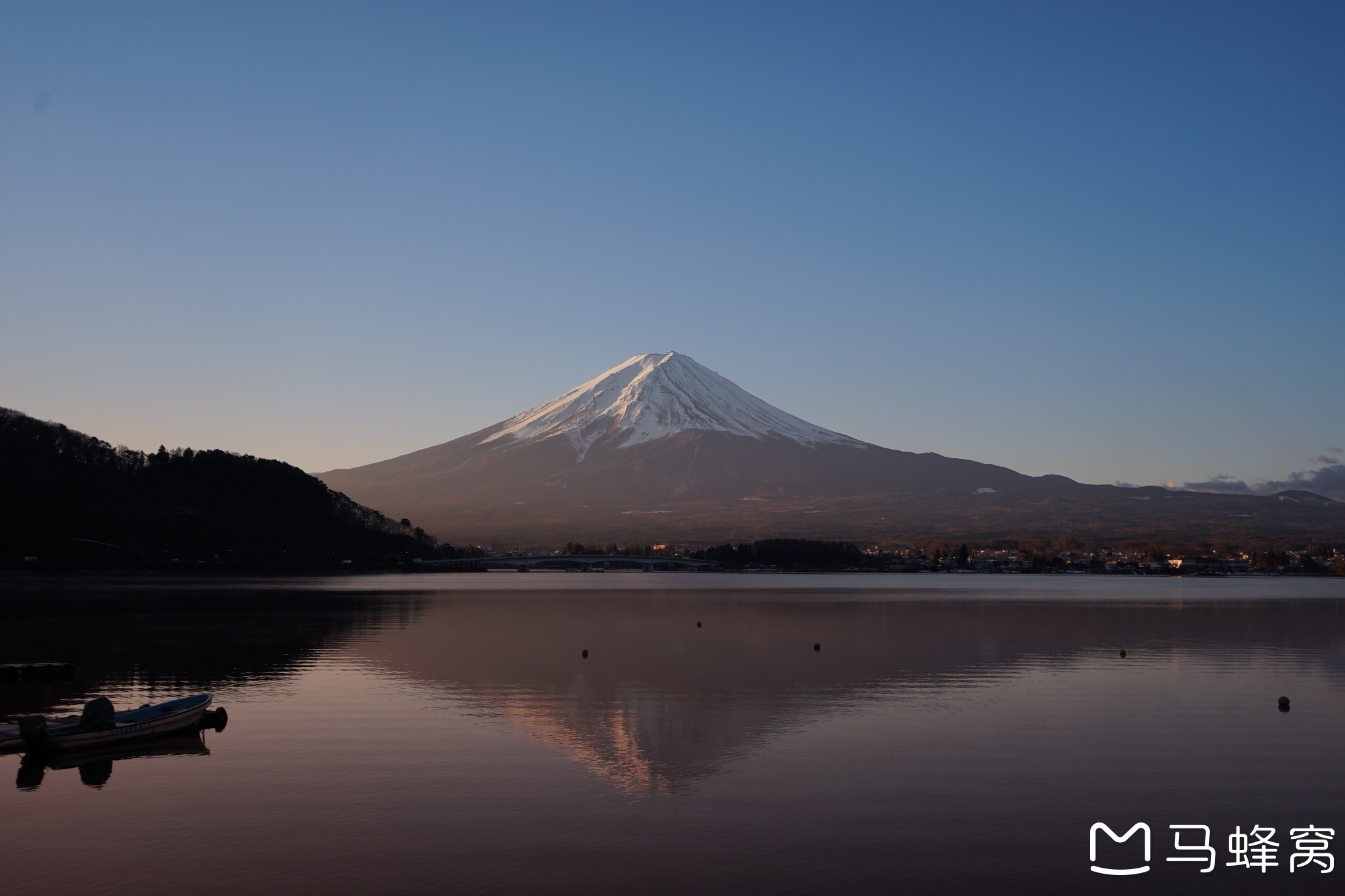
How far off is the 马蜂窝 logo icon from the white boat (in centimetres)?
1927

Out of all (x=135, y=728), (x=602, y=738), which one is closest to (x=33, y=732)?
(x=135, y=728)

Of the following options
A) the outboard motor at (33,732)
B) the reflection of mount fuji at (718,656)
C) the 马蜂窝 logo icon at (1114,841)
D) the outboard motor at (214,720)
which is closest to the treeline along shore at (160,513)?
the reflection of mount fuji at (718,656)

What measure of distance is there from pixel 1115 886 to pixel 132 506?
166m

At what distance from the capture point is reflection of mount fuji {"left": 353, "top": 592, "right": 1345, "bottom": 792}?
26.7 meters

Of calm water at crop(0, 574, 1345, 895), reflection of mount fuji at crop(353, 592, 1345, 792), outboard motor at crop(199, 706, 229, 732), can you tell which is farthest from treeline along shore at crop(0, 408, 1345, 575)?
outboard motor at crop(199, 706, 229, 732)

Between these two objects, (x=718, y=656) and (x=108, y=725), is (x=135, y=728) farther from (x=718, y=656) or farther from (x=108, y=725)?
(x=718, y=656)

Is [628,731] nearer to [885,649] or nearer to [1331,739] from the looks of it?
[1331,739]

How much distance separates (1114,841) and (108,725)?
2007cm

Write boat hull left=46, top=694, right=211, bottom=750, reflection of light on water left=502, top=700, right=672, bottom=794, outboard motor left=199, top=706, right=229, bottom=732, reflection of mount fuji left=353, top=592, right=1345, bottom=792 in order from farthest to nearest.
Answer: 1. reflection of mount fuji left=353, top=592, right=1345, bottom=792
2. outboard motor left=199, top=706, right=229, bottom=732
3. boat hull left=46, top=694, right=211, bottom=750
4. reflection of light on water left=502, top=700, right=672, bottom=794

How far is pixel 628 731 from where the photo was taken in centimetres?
2662

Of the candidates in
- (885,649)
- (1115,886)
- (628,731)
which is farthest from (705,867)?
(885,649)

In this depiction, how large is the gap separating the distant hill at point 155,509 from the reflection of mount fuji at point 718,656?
8415 cm

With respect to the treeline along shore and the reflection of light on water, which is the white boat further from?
the treeline along shore

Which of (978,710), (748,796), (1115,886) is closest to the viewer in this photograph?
(1115,886)
